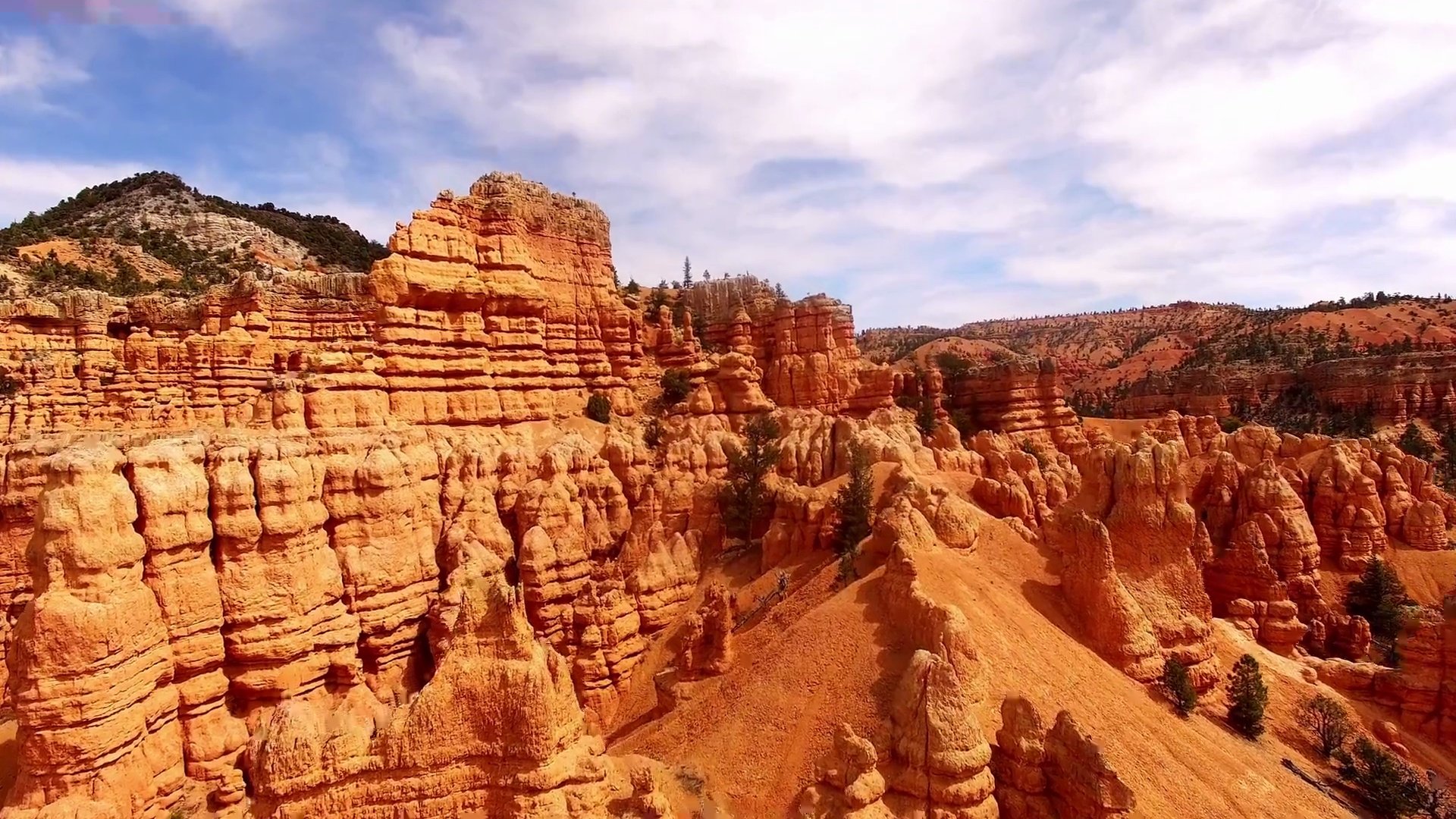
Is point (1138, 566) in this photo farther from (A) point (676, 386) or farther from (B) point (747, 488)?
(A) point (676, 386)

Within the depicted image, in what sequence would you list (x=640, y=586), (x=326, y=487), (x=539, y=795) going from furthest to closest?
(x=640, y=586) < (x=326, y=487) < (x=539, y=795)

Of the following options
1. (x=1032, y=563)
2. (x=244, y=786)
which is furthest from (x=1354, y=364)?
(x=244, y=786)

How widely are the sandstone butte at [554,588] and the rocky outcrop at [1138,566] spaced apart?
0.10 m

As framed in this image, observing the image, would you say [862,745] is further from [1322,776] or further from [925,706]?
[1322,776]

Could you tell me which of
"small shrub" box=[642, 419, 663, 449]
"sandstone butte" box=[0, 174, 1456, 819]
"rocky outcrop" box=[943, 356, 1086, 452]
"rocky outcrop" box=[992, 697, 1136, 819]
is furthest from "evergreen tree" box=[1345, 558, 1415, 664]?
"small shrub" box=[642, 419, 663, 449]

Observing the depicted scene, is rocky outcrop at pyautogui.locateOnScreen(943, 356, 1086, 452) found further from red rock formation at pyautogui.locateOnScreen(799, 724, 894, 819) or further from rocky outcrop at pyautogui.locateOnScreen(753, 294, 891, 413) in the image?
red rock formation at pyautogui.locateOnScreen(799, 724, 894, 819)

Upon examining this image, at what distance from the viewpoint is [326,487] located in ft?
62.8

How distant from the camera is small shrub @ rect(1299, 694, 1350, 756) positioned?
1822 centimetres

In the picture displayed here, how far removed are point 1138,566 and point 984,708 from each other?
27.1 ft

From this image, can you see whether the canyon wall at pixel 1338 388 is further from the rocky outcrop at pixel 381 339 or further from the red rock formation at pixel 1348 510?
the rocky outcrop at pixel 381 339

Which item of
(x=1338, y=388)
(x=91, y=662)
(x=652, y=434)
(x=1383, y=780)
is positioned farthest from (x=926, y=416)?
(x=1338, y=388)

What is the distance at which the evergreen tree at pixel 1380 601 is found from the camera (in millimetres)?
27562

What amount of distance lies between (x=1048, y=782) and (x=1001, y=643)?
372 cm

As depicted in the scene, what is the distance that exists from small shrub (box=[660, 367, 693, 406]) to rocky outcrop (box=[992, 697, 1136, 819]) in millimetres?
26495
